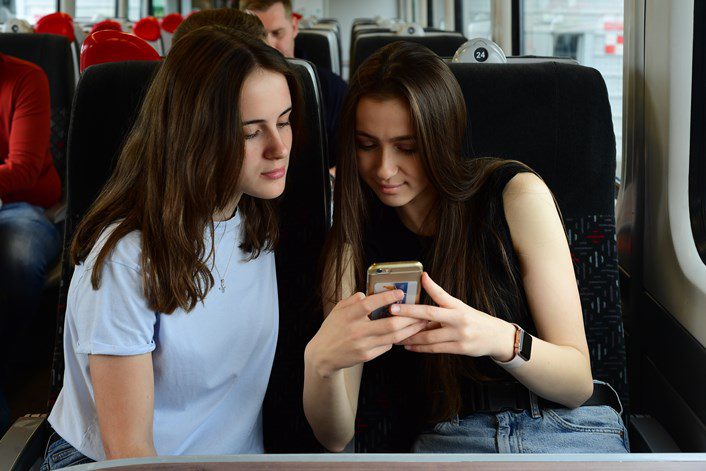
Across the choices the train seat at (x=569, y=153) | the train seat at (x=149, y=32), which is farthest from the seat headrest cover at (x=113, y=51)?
the train seat at (x=149, y=32)

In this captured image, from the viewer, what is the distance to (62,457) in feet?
3.82

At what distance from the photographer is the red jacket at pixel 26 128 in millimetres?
2531

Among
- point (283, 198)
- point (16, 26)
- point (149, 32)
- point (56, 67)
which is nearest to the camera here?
point (283, 198)

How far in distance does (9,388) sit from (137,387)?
177 cm

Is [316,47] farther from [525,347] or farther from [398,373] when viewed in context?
[525,347]

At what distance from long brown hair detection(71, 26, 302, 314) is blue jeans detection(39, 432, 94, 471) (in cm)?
27

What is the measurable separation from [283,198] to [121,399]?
1.48ft

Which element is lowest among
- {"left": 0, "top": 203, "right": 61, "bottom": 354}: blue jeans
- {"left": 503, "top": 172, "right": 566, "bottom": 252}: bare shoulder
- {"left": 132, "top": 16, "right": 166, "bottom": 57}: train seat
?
{"left": 0, "top": 203, "right": 61, "bottom": 354}: blue jeans

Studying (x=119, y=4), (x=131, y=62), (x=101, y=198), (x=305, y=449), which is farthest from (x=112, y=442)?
(x=119, y=4)

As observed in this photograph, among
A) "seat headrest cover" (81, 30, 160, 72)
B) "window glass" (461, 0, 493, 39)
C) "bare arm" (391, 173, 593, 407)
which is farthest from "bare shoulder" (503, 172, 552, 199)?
"window glass" (461, 0, 493, 39)

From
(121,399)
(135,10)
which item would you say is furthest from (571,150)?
(135,10)

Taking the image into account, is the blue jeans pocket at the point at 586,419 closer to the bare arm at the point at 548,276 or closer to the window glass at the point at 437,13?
the bare arm at the point at 548,276

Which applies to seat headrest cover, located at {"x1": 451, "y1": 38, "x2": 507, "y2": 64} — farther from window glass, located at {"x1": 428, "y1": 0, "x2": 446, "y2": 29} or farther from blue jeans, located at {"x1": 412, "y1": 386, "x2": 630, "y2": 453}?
window glass, located at {"x1": 428, "y1": 0, "x2": 446, "y2": 29}

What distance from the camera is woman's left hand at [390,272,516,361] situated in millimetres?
977
